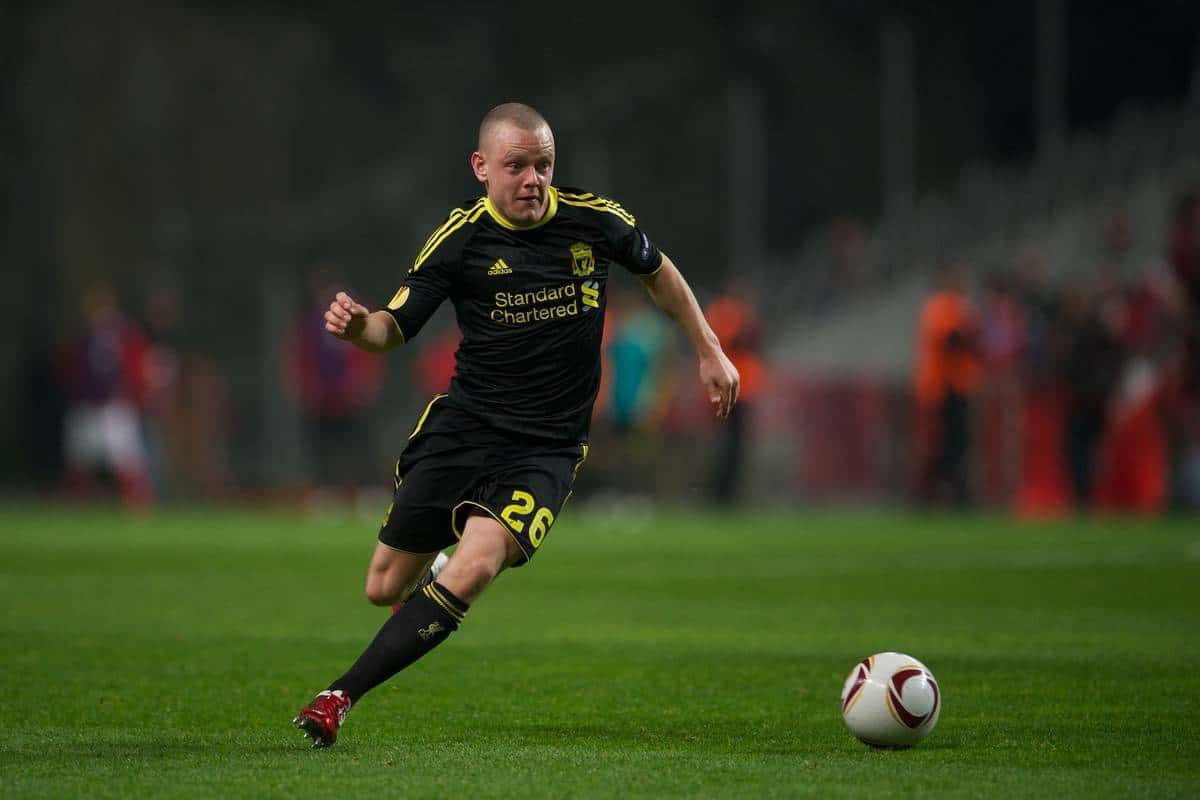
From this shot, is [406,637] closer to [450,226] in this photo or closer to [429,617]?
[429,617]

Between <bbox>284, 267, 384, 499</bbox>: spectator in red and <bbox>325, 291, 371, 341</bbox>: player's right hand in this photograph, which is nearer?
<bbox>325, 291, 371, 341</bbox>: player's right hand

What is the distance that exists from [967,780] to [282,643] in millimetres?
4515

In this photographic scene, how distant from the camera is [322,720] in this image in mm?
6023

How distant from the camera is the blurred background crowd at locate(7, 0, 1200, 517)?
68.7 feet

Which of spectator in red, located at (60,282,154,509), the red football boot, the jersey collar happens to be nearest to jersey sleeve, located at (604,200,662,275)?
the jersey collar

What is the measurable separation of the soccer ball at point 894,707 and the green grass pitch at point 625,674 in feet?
0.25

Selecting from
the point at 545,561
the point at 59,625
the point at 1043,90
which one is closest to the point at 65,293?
the point at 545,561

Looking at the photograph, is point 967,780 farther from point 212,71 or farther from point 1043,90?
point 1043,90

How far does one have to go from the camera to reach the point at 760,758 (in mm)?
5906

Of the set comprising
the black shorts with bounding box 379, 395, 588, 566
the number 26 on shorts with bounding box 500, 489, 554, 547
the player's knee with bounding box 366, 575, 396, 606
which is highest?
the black shorts with bounding box 379, 395, 588, 566

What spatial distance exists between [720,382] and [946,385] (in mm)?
13590

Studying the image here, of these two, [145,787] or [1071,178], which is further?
[1071,178]

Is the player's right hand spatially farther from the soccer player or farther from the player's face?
the player's face

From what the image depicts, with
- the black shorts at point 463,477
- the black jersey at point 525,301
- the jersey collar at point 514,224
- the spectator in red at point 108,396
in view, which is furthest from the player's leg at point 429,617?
the spectator in red at point 108,396
